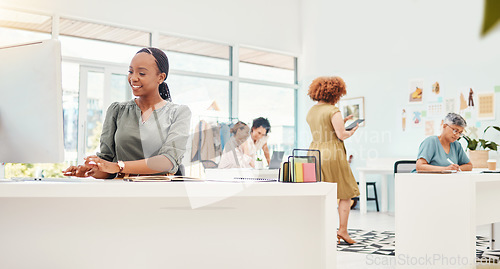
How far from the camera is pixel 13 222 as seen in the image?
139cm

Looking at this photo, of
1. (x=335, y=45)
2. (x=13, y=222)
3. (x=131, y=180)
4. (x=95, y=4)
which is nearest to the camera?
(x=335, y=45)

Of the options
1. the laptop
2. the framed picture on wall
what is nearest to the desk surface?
the laptop

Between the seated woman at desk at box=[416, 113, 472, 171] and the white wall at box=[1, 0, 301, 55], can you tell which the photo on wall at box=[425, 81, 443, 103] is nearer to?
the white wall at box=[1, 0, 301, 55]

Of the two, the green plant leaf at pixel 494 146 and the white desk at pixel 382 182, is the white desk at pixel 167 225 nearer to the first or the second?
the green plant leaf at pixel 494 146

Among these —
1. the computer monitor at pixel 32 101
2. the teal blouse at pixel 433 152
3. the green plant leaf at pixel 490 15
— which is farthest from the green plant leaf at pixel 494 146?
the green plant leaf at pixel 490 15

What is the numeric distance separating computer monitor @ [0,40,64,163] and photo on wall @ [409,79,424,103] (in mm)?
6178

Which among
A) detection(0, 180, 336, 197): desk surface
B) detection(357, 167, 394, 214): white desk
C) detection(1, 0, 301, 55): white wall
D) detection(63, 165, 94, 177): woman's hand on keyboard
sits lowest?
detection(357, 167, 394, 214): white desk

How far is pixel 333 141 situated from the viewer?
3.57 meters

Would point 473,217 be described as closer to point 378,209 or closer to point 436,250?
point 436,250

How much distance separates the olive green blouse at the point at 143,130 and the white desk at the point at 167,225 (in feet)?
0.99

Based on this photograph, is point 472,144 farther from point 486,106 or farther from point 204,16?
point 204,16

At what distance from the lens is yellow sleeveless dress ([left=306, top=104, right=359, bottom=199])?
11.6 ft

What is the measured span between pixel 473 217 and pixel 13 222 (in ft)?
7.63

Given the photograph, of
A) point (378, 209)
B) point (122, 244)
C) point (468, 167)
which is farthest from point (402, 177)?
point (378, 209)
